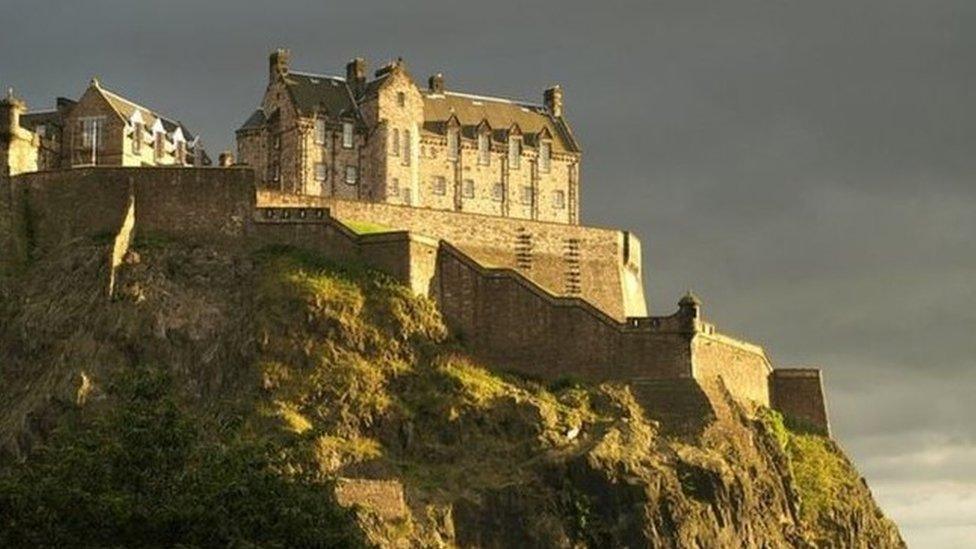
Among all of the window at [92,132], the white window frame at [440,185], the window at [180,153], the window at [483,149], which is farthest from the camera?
the window at [483,149]

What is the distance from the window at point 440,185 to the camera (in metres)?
96.8

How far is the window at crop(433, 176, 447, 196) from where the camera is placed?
9675 cm

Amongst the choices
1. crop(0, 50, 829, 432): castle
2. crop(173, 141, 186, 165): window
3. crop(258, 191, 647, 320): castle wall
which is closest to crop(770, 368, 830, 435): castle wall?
crop(0, 50, 829, 432): castle

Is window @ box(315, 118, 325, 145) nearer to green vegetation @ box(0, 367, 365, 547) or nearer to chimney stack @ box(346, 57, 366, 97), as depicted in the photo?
chimney stack @ box(346, 57, 366, 97)

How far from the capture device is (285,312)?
78188 mm

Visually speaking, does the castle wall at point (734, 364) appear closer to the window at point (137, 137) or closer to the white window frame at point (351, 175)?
the white window frame at point (351, 175)

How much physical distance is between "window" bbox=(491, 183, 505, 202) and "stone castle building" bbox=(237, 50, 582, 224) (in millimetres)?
48

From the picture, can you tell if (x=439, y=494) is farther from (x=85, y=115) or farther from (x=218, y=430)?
(x=85, y=115)

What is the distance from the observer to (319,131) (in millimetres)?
94188

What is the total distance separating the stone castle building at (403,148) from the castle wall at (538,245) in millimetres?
4446

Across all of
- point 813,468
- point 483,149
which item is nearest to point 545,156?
point 483,149

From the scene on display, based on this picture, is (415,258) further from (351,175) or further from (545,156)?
(545,156)

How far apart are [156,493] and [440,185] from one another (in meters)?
49.7

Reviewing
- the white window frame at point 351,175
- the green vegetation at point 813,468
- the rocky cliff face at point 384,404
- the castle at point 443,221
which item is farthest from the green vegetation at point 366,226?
the green vegetation at point 813,468
